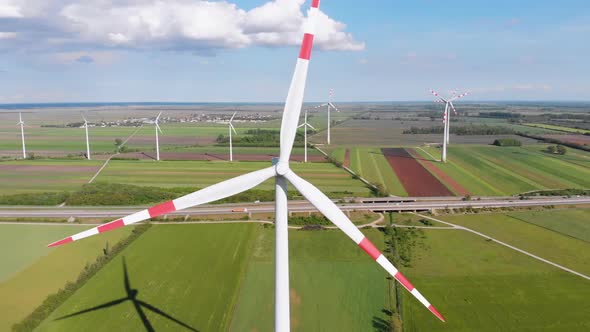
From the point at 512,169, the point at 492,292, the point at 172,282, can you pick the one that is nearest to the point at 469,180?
the point at 512,169

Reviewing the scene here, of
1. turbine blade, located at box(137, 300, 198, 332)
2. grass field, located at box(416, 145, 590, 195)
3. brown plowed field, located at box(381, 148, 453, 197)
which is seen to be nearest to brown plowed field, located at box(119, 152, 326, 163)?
brown plowed field, located at box(381, 148, 453, 197)

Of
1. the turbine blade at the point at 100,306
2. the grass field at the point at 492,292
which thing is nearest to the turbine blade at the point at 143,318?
the turbine blade at the point at 100,306

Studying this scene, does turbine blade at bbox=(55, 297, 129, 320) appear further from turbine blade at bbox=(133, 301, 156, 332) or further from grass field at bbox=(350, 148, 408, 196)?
grass field at bbox=(350, 148, 408, 196)

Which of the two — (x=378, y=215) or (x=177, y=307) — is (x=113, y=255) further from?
(x=378, y=215)

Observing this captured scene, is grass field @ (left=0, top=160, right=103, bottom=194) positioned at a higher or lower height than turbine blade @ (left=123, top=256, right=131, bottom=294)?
higher

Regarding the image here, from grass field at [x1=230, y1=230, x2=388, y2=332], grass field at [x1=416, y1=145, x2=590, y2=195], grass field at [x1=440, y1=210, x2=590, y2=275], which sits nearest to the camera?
grass field at [x1=230, y1=230, x2=388, y2=332]

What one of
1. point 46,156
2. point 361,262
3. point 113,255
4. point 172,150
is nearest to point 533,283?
point 361,262

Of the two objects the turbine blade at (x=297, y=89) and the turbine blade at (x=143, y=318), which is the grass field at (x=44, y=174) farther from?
the turbine blade at (x=297, y=89)
